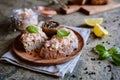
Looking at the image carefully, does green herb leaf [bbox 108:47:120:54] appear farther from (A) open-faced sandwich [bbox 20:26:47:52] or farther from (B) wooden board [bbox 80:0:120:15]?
(B) wooden board [bbox 80:0:120:15]

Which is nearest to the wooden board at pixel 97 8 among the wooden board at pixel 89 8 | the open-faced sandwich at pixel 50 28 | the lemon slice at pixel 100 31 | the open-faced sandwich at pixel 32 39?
the wooden board at pixel 89 8

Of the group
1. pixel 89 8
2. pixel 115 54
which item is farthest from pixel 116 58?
pixel 89 8

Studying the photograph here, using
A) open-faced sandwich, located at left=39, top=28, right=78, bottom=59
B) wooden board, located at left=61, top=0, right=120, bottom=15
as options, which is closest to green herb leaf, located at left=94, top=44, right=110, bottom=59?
open-faced sandwich, located at left=39, top=28, right=78, bottom=59

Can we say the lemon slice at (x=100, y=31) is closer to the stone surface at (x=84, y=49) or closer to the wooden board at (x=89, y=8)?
the stone surface at (x=84, y=49)

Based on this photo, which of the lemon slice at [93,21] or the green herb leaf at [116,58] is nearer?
→ the green herb leaf at [116,58]

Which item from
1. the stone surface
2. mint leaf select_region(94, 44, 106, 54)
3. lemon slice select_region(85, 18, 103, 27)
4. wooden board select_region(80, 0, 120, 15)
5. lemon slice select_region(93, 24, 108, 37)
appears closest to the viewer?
the stone surface

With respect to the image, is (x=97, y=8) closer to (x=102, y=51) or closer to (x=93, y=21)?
(x=93, y=21)
